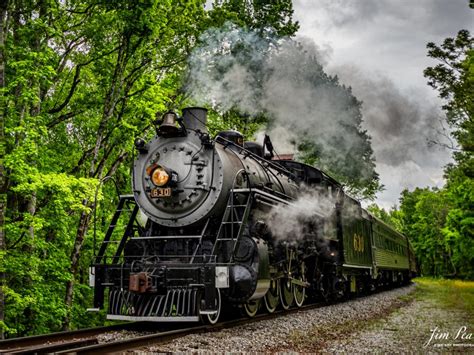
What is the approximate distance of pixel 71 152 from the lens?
1612 centimetres

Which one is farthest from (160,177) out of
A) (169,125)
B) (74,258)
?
(74,258)

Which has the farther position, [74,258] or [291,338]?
[74,258]

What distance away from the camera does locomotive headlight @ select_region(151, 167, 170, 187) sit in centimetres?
885

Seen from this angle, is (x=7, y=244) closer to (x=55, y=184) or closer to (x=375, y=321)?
(x=55, y=184)

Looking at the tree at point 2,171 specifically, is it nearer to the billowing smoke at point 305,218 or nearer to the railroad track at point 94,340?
the railroad track at point 94,340

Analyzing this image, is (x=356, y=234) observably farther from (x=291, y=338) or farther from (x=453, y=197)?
(x=453, y=197)

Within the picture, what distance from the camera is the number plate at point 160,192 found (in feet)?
29.1

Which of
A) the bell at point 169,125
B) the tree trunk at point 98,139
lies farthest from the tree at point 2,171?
the bell at point 169,125

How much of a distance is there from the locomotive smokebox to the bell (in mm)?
437

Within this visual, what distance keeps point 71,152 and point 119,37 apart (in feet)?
14.6

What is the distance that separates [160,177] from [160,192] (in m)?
0.28

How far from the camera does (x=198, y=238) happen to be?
8891 millimetres

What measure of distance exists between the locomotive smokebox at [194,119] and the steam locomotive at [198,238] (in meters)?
0.02

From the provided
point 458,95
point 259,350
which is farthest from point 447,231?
point 259,350
